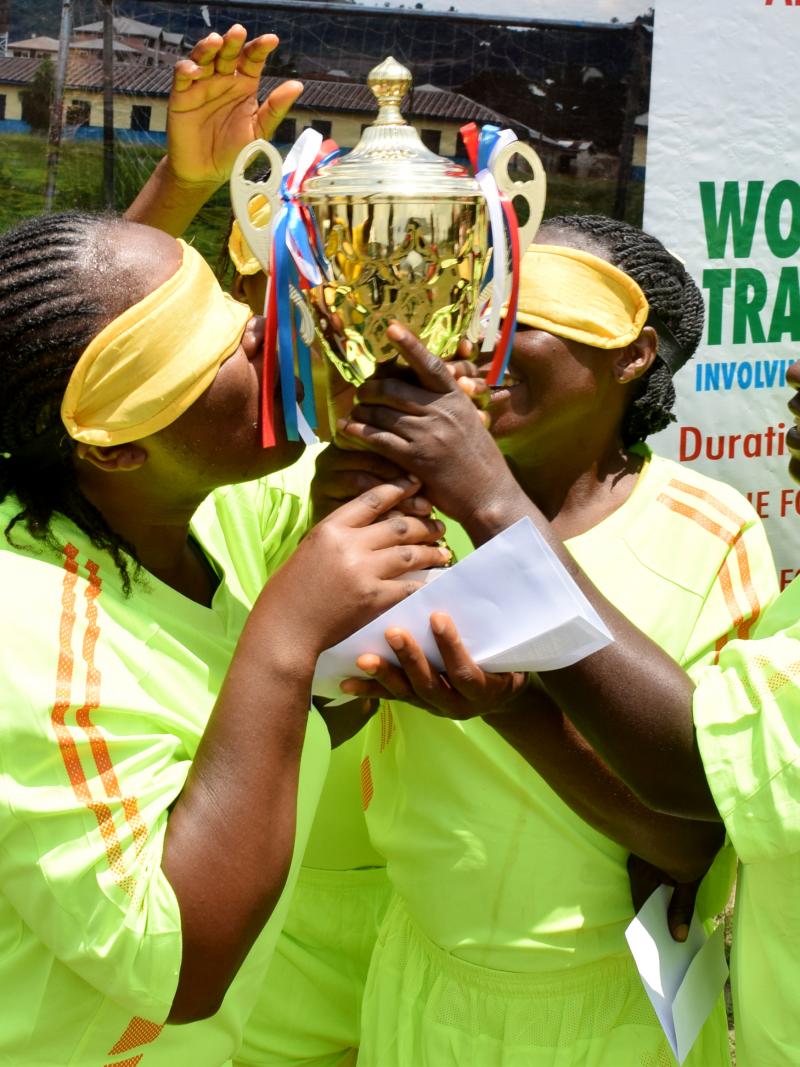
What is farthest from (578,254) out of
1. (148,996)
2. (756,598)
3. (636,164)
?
(636,164)

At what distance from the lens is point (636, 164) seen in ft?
15.9

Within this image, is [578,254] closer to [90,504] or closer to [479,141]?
[479,141]

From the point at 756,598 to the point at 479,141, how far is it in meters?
0.92

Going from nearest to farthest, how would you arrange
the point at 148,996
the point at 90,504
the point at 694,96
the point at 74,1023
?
the point at 148,996, the point at 74,1023, the point at 90,504, the point at 694,96

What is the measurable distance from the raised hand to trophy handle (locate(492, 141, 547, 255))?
3.71 ft

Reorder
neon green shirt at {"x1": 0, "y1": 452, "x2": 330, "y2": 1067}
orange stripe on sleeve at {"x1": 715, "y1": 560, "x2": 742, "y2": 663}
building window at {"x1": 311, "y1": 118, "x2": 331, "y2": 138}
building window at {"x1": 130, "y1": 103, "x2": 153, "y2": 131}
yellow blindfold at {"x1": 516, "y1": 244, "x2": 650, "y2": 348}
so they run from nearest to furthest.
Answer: neon green shirt at {"x1": 0, "y1": 452, "x2": 330, "y2": 1067} < orange stripe on sleeve at {"x1": 715, "y1": 560, "x2": 742, "y2": 663} < yellow blindfold at {"x1": 516, "y1": 244, "x2": 650, "y2": 348} < building window at {"x1": 130, "y1": 103, "x2": 153, "y2": 131} < building window at {"x1": 311, "y1": 118, "x2": 331, "y2": 138}

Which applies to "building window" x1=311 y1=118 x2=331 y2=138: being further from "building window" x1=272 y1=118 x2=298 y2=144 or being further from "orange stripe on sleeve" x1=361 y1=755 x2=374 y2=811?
"orange stripe on sleeve" x1=361 y1=755 x2=374 y2=811

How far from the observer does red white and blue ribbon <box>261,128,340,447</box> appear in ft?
6.26

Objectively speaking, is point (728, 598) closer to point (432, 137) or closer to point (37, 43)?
point (432, 137)

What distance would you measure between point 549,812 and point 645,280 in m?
1.04

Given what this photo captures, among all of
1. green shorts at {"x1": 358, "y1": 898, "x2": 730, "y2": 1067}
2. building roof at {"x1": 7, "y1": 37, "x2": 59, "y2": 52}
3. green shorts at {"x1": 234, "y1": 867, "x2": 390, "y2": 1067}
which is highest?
building roof at {"x1": 7, "y1": 37, "x2": 59, "y2": 52}

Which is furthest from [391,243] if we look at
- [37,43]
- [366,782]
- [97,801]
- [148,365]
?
[37,43]

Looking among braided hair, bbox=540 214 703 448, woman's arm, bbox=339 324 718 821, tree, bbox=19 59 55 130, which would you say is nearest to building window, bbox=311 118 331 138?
tree, bbox=19 59 55 130

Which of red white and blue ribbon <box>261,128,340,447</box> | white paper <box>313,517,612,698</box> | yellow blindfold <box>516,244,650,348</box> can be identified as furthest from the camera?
yellow blindfold <box>516,244,650,348</box>
